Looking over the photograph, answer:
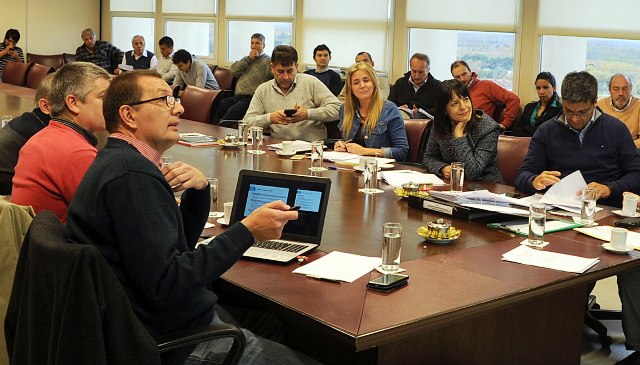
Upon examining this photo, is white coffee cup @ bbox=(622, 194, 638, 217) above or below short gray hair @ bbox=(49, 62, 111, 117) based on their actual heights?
below

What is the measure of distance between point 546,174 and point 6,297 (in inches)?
85.4

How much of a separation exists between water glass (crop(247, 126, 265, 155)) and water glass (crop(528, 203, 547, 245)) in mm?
2048

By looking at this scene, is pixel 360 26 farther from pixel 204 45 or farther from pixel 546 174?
pixel 546 174

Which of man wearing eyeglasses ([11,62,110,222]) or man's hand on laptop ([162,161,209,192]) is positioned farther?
man wearing eyeglasses ([11,62,110,222])

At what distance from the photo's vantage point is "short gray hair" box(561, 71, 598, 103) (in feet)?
11.8

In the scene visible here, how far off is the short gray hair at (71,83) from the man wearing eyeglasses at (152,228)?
2.60 feet

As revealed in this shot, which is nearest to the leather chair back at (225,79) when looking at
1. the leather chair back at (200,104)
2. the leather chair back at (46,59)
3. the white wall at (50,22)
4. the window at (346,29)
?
the window at (346,29)

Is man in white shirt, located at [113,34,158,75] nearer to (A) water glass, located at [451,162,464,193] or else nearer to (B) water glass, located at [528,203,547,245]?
(A) water glass, located at [451,162,464,193]

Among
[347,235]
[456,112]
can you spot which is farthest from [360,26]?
[347,235]

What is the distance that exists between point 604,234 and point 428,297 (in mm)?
972

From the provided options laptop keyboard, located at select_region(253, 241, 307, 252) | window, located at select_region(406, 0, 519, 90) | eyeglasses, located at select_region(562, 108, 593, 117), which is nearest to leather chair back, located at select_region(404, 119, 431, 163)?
eyeglasses, located at select_region(562, 108, 593, 117)

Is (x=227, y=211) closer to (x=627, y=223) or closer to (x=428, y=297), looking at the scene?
(x=428, y=297)

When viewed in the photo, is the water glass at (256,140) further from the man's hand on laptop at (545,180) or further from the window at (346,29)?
the window at (346,29)

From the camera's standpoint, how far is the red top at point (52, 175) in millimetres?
2617
